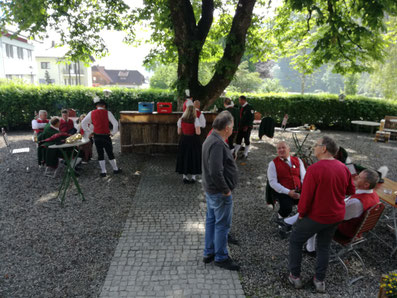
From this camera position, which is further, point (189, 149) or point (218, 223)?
point (189, 149)

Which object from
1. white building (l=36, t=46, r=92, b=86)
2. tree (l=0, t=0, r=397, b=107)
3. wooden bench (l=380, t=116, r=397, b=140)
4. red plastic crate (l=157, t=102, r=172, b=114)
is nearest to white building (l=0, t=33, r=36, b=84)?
white building (l=36, t=46, r=92, b=86)

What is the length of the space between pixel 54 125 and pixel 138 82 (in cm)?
8718

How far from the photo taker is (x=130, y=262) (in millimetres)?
4055

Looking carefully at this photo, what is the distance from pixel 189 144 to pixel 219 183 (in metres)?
3.51

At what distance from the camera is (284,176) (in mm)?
4695

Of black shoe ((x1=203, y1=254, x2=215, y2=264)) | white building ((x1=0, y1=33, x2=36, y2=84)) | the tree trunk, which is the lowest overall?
black shoe ((x1=203, y1=254, x2=215, y2=264))

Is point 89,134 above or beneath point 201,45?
beneath

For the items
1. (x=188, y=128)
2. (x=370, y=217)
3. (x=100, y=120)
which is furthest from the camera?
(x=100, y=120)

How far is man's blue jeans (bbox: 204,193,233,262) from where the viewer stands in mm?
3721

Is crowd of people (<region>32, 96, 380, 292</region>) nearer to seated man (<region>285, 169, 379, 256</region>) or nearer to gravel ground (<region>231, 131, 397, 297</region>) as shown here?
seated man (<region>285, 169, 379, 256</region>)

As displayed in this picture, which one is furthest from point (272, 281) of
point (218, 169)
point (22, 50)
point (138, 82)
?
point (138, 82)

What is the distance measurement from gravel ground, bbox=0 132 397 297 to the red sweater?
109 centimetres

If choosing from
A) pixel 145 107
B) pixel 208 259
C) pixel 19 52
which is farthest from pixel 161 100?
pixel 19 52

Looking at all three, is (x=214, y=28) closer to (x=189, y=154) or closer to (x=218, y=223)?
(x=189, y=154)
